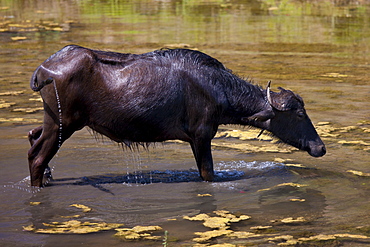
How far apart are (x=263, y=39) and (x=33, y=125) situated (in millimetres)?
8731

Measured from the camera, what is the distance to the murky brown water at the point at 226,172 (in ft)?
18.1

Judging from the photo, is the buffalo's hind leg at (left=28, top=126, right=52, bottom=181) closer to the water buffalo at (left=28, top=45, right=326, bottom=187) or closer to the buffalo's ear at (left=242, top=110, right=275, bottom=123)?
the water buffalo at (left=28, top=45, right=326, bottom=187)

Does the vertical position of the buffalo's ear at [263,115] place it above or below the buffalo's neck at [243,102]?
below

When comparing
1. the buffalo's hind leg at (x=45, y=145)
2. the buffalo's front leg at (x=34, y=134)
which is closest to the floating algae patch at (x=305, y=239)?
the buffalo's hind leg at (x=45, y=145)

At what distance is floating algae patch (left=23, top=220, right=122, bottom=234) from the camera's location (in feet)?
17.7

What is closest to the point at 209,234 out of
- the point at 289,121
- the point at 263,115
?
the point at 263,115

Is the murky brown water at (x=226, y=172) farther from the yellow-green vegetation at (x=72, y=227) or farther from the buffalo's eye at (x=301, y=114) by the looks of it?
the buffalo's eye at (x=301, y=114)

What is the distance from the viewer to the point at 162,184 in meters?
6.89

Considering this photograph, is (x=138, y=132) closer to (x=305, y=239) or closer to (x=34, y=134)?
(x=34, y=134)

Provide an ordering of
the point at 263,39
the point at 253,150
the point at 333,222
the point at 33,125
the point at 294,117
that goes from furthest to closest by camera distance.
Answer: the point at 263,39
the point at 33,125
the point at 253,150
the point at 294,117
the point at 333,222

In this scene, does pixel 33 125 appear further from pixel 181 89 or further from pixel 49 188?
pixel 181 89

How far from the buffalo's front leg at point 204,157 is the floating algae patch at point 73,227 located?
1539 millimetres

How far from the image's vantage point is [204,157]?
6.82 m

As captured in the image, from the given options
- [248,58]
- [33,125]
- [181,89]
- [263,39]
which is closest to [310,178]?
[181,89]
